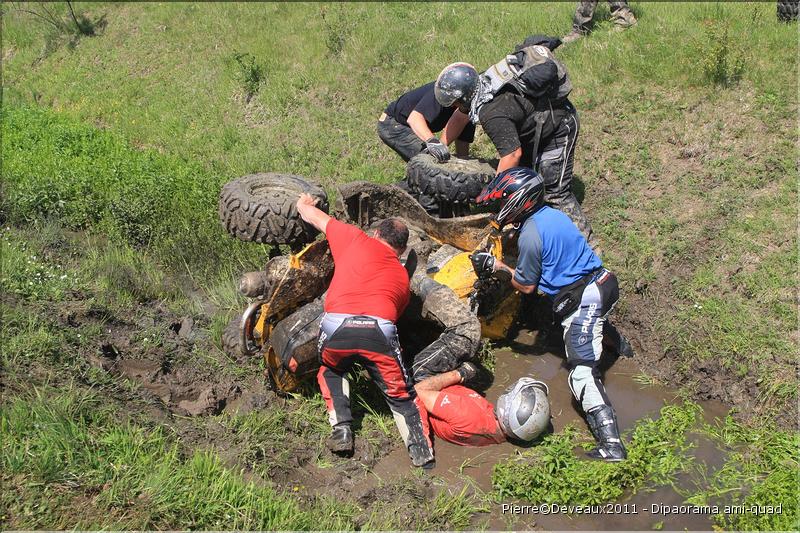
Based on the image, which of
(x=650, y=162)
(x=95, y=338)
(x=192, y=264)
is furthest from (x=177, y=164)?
(x=650, y=162)

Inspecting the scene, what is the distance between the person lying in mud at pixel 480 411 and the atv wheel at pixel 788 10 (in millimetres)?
7768

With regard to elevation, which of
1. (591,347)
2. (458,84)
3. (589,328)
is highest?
(458,84)

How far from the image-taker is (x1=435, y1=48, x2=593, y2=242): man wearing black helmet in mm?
6789

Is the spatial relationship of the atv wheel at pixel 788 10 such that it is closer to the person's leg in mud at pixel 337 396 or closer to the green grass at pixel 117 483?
the person's leg in mud at pixel 337 396

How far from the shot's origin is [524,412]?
5457 millimetres

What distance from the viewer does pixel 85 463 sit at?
470cm

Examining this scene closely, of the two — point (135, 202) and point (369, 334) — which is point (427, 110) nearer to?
point (369, 334)

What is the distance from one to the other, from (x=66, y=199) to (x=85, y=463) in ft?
18.2

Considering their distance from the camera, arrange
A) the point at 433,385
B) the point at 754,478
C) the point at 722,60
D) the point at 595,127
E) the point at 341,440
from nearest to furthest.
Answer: the point at 754,478
the point at 341,440
the point at 433,385
the point at 722,60
the point at 595,127

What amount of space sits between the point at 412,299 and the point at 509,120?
76.2 inches

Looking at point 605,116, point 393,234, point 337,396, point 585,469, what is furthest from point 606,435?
point 605,116

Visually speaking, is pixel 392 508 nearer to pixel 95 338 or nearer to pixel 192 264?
pixel 95 338

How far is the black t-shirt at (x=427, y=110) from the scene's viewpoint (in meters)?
7.70

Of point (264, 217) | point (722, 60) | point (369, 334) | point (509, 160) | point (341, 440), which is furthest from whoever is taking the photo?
point (722, 60)
